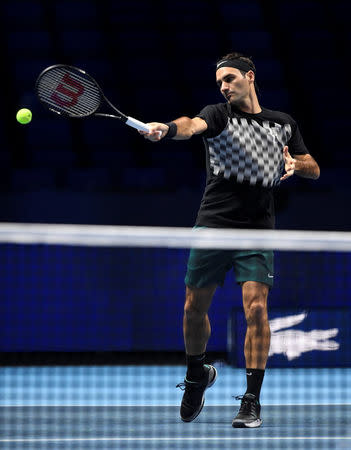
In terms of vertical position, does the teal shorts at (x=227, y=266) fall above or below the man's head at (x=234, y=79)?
below

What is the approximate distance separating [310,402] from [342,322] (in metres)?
2.22

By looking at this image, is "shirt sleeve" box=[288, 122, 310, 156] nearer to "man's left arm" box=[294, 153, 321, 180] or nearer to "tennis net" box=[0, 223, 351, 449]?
"man's left arm" box=[294, 153, 321, 180]

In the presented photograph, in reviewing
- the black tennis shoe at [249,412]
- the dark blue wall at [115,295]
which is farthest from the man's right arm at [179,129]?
the dark blue wall at [115,295]

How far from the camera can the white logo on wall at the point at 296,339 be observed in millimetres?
Result: 8492

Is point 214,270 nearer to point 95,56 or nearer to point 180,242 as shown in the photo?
point 180,242

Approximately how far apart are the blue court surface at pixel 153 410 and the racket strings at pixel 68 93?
146cm

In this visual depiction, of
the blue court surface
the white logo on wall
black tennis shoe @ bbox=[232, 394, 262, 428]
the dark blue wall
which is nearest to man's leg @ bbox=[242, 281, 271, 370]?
black tennis shoe @ bbox=[232, 394, 262, 428]

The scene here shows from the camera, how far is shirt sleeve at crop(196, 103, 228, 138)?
3793 mm

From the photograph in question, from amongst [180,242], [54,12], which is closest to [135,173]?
[54,12]

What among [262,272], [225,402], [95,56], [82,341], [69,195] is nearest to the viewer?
[262,272]

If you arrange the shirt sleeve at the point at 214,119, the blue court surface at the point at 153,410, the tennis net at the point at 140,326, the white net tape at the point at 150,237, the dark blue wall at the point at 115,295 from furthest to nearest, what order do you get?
the dark blue wall at the point at 115,295 < the tennis net at the point at 140,326 < the blue court surface at the point at 153,410 < the shirt sleeve at the point at 214,119 < the white net tape at the point at 150,237

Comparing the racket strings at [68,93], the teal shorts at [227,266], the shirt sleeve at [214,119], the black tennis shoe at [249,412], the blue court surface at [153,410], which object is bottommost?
the blue court surface at [153,410]

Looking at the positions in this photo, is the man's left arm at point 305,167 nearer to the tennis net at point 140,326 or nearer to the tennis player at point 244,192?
the tennis player at point 244,192

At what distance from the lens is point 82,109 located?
13.5 feet
